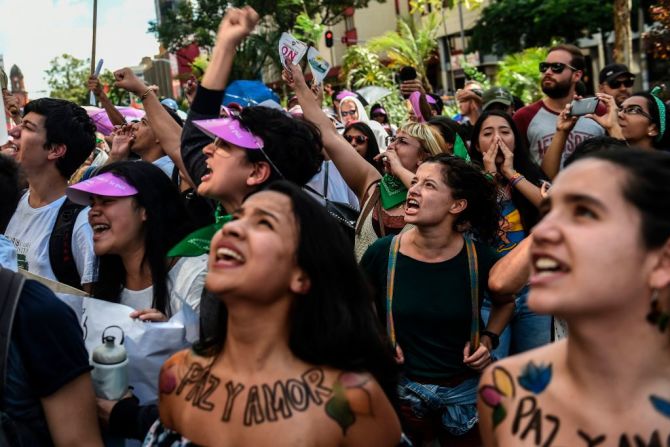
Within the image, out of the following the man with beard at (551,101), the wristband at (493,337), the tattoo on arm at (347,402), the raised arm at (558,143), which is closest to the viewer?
the tattoo on arm at (347,402)

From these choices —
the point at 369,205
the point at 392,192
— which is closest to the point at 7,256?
the point at 369,205

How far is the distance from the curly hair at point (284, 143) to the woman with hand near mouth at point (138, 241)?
50 centimetres

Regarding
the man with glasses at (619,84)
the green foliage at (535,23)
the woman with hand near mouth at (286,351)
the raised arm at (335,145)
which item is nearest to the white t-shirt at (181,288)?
the woman with hand near mouth at (286,351)

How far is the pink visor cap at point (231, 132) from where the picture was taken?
3.46 meters

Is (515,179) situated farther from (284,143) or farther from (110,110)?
(110,110)

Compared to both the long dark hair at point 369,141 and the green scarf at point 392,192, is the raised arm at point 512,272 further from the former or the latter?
the long dark hair at point 369,141

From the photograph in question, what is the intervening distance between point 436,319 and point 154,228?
132 centimetres

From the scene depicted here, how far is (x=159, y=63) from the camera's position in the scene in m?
45.4

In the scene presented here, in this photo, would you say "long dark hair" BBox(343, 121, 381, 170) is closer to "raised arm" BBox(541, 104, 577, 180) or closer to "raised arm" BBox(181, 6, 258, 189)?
"raised arm" BBox(541, 104, 577, 180)

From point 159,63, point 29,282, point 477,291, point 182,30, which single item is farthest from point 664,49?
point 159,63

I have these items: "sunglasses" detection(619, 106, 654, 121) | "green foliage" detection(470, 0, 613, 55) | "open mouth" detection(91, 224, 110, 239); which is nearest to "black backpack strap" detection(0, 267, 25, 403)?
"open mouth" detection(91, 224, 110, 239)

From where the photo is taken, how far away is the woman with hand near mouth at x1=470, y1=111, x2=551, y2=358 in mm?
4812

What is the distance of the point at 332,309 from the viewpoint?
261 cm

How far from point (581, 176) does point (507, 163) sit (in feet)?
10.4
